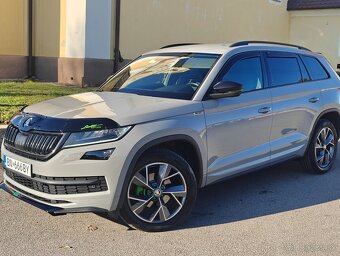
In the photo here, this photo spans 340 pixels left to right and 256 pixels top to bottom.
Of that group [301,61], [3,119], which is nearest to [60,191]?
[301,61]

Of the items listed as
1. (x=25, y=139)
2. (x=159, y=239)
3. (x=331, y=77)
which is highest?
(x=331, y=77)

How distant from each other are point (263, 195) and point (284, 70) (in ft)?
5.06

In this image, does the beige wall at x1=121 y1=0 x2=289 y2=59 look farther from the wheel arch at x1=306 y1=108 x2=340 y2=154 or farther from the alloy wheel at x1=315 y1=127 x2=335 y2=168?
the alloy wheel at x1=315 y1=127 x2=335 y2=168

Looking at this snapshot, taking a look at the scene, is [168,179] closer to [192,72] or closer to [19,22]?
[192,72]

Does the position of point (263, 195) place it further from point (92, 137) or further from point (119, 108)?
point (92, 137)

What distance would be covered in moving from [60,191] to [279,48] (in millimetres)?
3357

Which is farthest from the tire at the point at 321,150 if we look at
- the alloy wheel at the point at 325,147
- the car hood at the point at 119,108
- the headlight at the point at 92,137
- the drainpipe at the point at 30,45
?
the drainpipe at the point at 30,45

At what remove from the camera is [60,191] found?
397 centimetres

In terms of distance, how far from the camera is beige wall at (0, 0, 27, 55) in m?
16.0

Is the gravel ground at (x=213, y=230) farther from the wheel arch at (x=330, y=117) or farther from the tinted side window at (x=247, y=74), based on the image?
the tinted side window at (x=247, y=74)

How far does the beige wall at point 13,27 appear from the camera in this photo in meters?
16.0

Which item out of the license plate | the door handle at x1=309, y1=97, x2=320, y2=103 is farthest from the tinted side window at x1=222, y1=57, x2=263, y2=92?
the license plate

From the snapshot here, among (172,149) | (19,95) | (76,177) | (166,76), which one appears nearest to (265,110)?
(166,76)

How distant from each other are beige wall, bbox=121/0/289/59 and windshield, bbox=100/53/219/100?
33.6 ft
